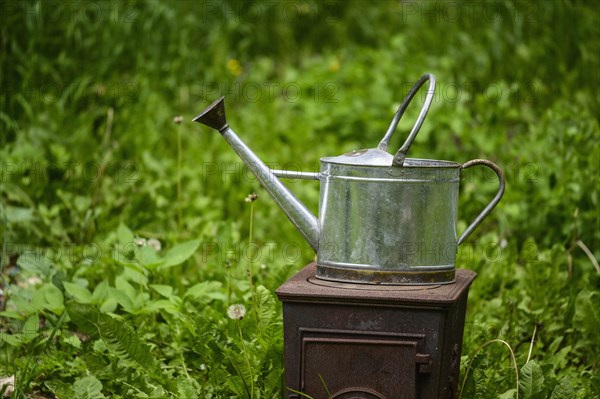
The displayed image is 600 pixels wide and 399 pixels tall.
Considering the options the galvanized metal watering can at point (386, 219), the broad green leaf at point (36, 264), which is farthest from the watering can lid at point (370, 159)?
the broad green leaf at point (36, 264)

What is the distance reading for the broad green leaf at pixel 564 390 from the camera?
2145 millimetres

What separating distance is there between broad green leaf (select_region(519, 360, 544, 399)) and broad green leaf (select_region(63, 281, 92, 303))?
4.23ft

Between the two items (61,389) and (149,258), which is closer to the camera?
(61,389)

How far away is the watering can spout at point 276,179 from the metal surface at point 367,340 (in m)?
0.18

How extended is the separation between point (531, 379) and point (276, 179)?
2.71 feet

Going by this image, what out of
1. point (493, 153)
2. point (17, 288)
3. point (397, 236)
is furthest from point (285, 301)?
point (493, 153)

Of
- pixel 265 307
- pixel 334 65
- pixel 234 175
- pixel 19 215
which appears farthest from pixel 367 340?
pixel 334 65

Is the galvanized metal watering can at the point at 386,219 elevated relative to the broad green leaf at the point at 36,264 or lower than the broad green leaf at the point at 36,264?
elevated

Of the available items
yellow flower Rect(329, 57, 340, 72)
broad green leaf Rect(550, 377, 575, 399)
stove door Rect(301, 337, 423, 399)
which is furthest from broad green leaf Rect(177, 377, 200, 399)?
yellow flower Rect(329, 57, 340, 72)

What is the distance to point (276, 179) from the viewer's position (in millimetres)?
2189

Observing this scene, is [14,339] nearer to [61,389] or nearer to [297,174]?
[61,389]

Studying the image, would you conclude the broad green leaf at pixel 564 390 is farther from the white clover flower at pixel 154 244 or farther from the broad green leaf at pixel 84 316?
the white clover flower at pixel 154 244

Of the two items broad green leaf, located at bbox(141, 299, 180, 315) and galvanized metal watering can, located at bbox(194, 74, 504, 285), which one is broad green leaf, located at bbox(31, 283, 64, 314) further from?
galvanized metal watering can, located at bbox(194, 74, 504, 285)

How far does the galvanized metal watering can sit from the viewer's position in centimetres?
201
